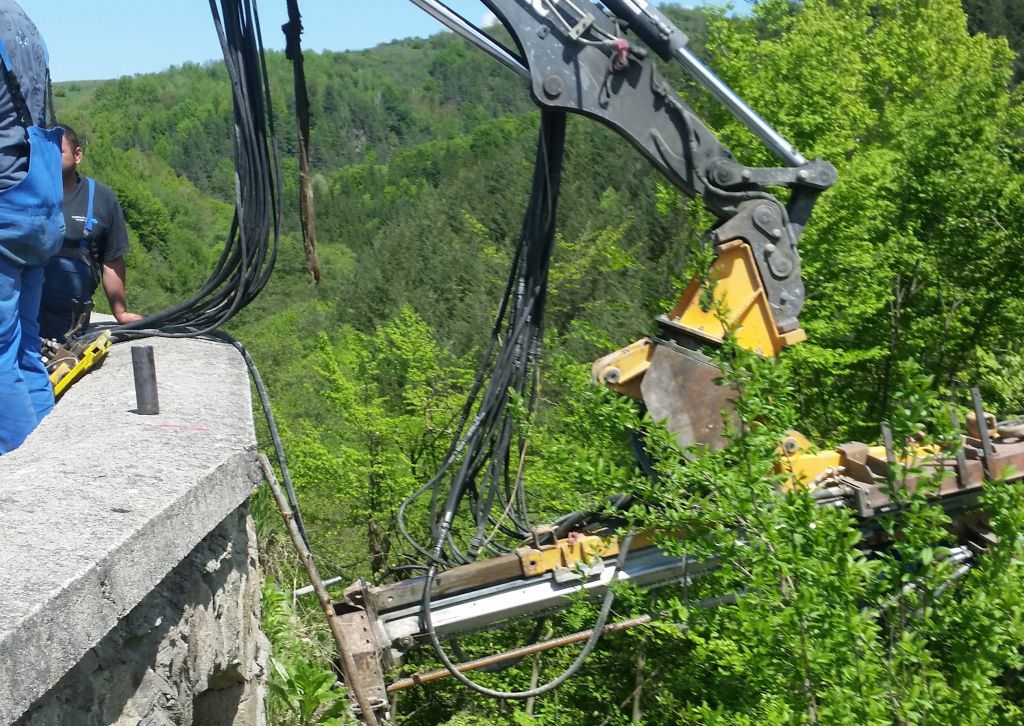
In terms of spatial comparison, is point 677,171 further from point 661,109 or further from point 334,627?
point 334,627

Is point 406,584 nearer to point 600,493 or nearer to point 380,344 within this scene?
point 600,493

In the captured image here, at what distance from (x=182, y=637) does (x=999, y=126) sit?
17504 millimetres

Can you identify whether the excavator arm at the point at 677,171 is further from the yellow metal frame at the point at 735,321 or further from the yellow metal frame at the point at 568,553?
the yellow metal frame at the point at 568,553

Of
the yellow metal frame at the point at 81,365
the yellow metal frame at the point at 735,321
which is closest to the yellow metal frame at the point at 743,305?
the yellow metal frame at the point at 735,321

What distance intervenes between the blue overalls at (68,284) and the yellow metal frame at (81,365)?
0.58 metres

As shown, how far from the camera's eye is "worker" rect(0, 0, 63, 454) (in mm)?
3502

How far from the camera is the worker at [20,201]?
350 cm

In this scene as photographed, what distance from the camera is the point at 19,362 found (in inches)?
149

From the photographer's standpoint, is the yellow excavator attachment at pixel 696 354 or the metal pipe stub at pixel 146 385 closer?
the metal pipe stub at pixel 146 385

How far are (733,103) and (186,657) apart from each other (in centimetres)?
398

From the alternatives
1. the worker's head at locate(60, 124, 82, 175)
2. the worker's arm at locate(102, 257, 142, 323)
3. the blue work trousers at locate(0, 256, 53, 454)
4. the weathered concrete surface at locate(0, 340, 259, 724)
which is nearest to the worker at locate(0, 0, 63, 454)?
the blue work trousers at locate(0, 256, 53, 454)

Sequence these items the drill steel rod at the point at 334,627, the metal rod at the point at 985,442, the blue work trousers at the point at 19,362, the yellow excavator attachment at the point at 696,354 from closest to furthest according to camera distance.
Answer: the blue work trousers at the point at 19,362 < the drill steel rod at the point at 334,627 < the metal rod at the point at 985,442 < the yellow excavator attachment at the point at 696,354

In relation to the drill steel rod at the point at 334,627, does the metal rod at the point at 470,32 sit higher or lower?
higher

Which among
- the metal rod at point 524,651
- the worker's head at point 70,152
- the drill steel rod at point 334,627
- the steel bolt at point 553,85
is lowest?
the metal rod at point 524,651
